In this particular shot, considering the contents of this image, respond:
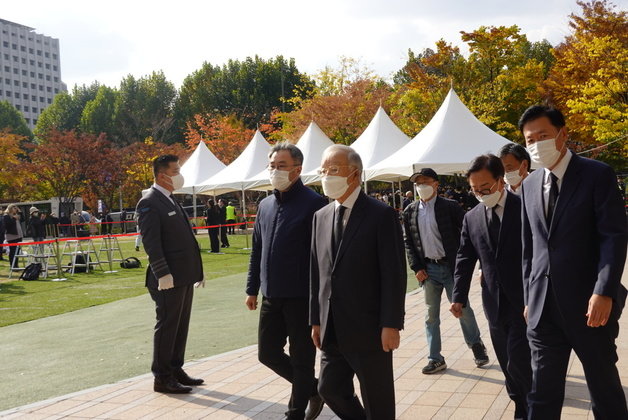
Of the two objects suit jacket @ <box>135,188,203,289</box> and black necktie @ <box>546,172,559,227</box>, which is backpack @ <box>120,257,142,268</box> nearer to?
suit jacket @ <box>135,188,203,289</box>

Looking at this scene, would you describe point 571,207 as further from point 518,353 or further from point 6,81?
point 6,81

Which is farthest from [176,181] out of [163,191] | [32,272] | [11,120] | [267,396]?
[11,120]

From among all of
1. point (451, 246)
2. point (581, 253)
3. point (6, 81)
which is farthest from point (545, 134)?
point (6, 81)

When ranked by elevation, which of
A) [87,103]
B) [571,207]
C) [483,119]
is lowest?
[571,207]

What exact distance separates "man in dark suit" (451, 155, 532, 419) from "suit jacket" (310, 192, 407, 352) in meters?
1.18

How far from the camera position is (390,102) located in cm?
4381

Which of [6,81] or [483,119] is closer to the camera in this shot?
[483,119]

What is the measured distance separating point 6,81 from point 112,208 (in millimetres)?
104592

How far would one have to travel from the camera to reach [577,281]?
3.44 meters

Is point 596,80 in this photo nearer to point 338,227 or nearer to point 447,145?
point 447,145

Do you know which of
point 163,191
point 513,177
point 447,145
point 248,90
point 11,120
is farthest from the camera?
point 11,120

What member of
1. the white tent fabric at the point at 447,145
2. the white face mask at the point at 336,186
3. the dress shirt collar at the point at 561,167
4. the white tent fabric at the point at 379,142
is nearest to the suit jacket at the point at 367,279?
the white face mask at the point at 336,186

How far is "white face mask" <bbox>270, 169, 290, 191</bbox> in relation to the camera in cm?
484

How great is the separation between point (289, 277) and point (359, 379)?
3.77 feet
